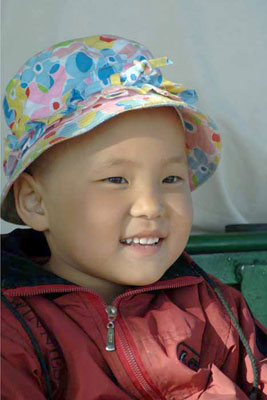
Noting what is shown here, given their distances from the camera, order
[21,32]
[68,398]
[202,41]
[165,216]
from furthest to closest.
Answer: [202,41] → [21,32] → [165,216] → [68,398]

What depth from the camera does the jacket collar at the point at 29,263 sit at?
163 cm

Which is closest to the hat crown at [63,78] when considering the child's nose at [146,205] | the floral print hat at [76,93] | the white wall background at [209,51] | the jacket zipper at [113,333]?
the floral print hat at [76,93]

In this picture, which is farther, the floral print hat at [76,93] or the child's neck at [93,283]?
the child's neck at [93,283]

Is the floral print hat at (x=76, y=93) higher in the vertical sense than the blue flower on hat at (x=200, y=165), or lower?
higher

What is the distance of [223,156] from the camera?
2514mm

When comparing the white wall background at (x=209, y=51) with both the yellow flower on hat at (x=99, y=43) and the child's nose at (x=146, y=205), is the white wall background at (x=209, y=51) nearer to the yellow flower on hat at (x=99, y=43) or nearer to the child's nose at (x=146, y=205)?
the yellow flower on hat at (x=99, y=43)

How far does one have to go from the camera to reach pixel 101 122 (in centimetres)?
156

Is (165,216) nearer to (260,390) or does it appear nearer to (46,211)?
(46,211)

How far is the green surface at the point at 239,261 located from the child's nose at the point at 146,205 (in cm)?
63

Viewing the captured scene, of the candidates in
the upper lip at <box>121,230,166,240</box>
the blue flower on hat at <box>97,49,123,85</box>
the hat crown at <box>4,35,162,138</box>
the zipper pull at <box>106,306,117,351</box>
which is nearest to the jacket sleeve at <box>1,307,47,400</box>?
the zipper pull at <box>106,306,117,351</box>

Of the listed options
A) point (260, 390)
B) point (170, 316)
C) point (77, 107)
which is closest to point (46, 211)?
point (77, 107)

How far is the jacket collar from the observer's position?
5.35 ft

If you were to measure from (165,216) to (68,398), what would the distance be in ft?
1.43

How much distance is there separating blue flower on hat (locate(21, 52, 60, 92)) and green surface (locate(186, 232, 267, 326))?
765mm
